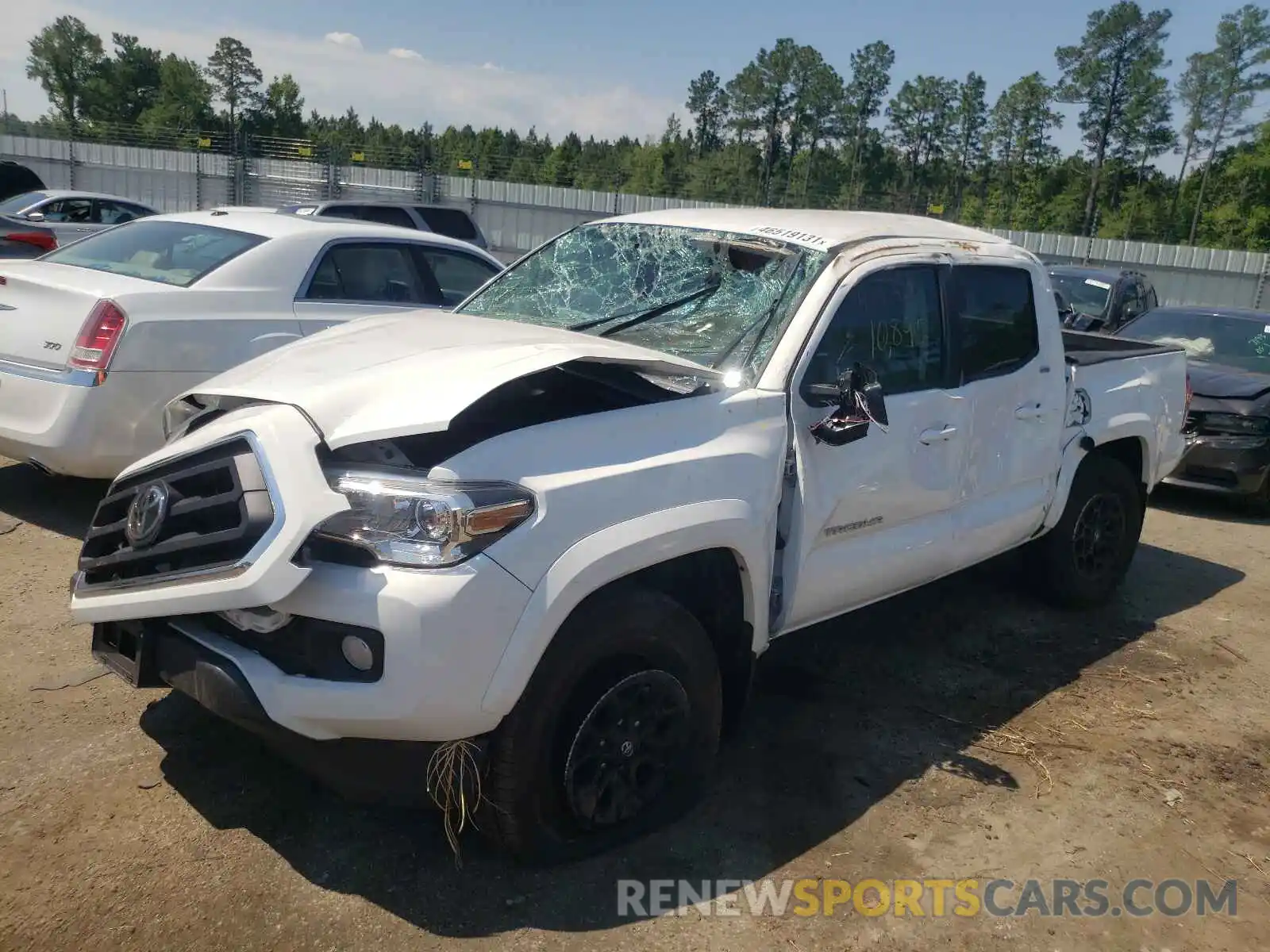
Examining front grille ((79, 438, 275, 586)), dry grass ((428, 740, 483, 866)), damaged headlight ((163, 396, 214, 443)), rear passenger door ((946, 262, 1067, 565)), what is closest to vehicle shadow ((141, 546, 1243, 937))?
dry grass ((428, 740, 483, 866))

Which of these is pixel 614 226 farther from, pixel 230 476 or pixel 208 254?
pixel 208 254

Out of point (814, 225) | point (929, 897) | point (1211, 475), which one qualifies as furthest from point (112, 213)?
point (929, 897)

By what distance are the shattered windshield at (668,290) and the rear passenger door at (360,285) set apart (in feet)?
6.75

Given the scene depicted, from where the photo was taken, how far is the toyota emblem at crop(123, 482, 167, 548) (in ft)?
9.52

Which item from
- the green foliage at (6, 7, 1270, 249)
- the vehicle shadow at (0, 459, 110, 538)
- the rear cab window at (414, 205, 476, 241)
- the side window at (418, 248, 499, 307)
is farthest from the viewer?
the green foliage at (6, 7, 1270, 249)

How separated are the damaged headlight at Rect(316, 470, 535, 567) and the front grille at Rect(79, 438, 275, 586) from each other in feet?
0.72

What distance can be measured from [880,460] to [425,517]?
1908 millimetres

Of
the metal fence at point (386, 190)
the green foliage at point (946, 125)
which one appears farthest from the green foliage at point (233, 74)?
the metal fence at point (386, 190)

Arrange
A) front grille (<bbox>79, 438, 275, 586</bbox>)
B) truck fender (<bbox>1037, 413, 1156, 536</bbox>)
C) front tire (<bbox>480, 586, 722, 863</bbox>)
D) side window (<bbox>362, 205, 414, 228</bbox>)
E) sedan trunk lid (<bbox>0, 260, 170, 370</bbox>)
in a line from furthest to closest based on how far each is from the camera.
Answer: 1. side window (<bbox>362, 205, 414, 228</bbox>)
2. sedan trunk lid (<bbox>0, 260, 170, 370</bbox>)
3. truck fender (<bbox>1037, 413, 1156, 536</bbox>)
4. front tire (<bbox>480, 586, 722, 863</bbox>)
5. front grille (<bbox>79, 438, 275, 586</bbox>)

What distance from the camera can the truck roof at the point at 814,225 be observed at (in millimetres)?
4039

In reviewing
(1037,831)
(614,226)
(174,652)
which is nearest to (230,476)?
(174,652)

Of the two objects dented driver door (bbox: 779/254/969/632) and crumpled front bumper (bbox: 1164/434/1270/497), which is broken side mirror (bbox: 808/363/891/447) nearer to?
dented driver door (bbox: 779/254/969/632)

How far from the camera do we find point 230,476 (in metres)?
2.82

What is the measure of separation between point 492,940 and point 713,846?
2.70ft
